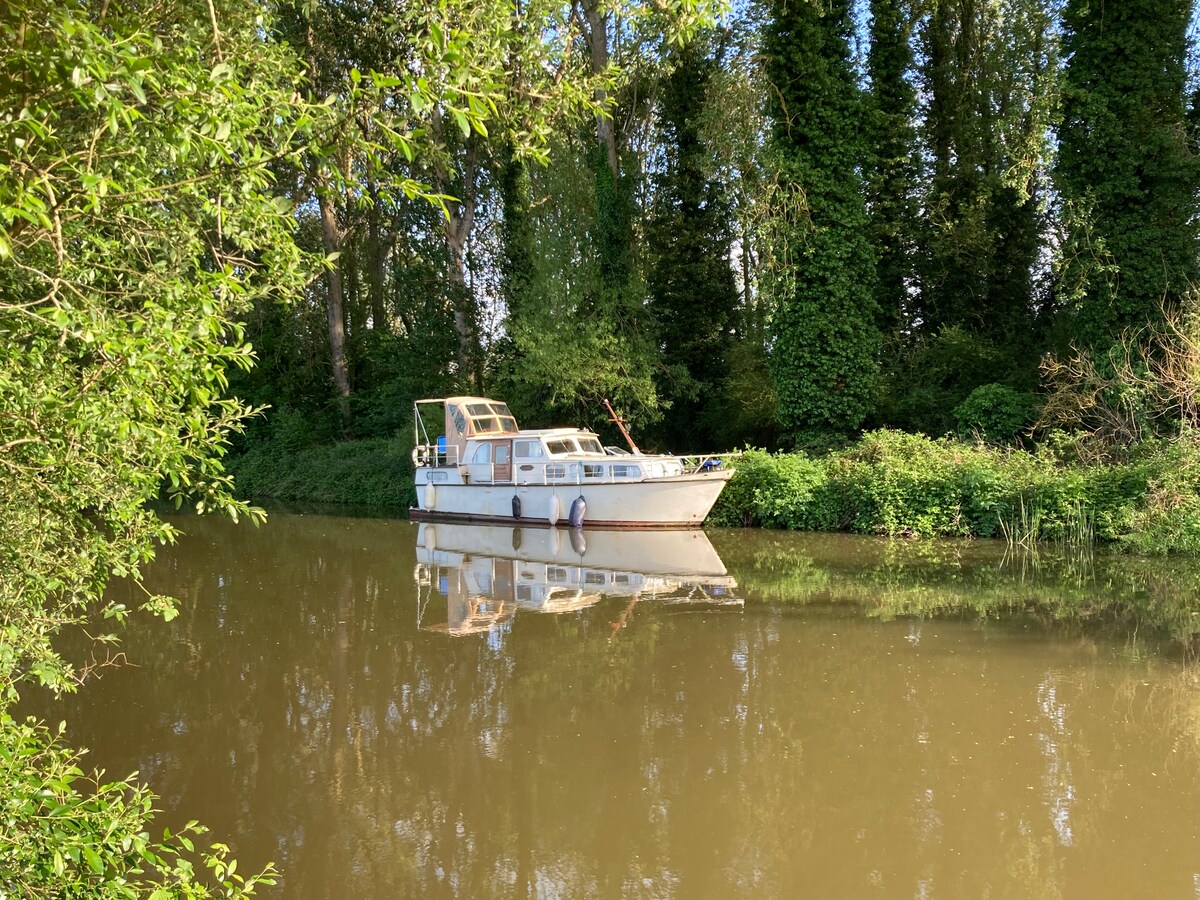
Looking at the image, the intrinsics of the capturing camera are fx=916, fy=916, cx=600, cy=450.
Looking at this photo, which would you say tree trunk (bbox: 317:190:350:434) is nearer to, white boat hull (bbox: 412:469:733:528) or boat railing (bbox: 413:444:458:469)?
boat railing (bbox: 413:444:458:469)

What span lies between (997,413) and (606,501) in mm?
7733

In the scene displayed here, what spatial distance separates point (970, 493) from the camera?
620 inches

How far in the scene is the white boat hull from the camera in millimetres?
17109

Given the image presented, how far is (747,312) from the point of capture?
23.5m

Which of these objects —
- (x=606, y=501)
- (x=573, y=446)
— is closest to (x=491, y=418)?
(x=573, y=446)

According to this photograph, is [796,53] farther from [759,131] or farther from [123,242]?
[123,242]

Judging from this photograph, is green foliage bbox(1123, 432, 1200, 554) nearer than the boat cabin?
Yes

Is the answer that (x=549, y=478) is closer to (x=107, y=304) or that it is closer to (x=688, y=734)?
(x=688, y=734)

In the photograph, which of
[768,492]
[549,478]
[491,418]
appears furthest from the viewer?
[491,418]

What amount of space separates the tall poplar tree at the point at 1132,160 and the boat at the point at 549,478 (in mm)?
7886


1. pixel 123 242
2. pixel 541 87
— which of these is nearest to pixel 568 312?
pixel 541 87

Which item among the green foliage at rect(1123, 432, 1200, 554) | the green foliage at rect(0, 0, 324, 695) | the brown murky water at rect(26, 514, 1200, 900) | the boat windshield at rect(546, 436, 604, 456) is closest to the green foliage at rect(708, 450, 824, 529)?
the boat windshield at rect(546, 436, 604, 456)

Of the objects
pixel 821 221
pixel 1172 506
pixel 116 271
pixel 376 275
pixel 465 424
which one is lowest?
pixel 1172 506

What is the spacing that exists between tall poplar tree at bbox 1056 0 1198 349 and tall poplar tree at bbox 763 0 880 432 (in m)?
4.17
